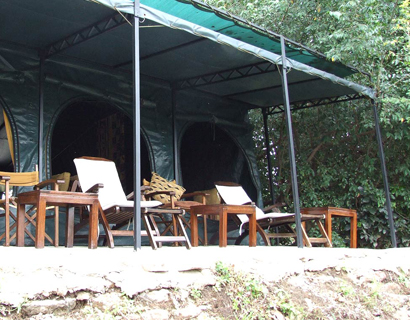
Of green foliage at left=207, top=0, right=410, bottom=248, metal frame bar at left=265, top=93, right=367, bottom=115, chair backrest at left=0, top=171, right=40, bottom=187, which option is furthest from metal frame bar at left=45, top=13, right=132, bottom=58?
metal frame bar at left=265, top=93, right=367, bottom=115

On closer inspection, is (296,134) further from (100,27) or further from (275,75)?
(100,27)

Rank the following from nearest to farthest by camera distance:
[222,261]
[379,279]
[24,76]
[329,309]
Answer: [222,261] → [329,309] → [379,279] → [24,76]

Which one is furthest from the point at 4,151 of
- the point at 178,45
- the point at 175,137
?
the point at 178,45

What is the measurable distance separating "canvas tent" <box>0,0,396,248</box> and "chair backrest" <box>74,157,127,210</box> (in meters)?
0.99

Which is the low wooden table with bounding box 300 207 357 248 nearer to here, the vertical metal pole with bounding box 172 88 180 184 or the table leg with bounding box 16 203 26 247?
the vertical metal pole with bounding box 172 88 180 184

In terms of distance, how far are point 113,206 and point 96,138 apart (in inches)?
206

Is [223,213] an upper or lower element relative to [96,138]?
lower

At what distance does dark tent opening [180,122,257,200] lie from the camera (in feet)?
29.3

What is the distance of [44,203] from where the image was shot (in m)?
4.03

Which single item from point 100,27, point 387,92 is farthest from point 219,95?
point 100,27

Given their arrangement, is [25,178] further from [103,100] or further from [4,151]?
[4,151]

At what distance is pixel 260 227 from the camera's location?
6324mm

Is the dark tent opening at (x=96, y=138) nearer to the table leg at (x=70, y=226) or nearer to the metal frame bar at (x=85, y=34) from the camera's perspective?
the metal frame bar at (x=85, y=34)

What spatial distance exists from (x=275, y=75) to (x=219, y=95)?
152 centimetres
